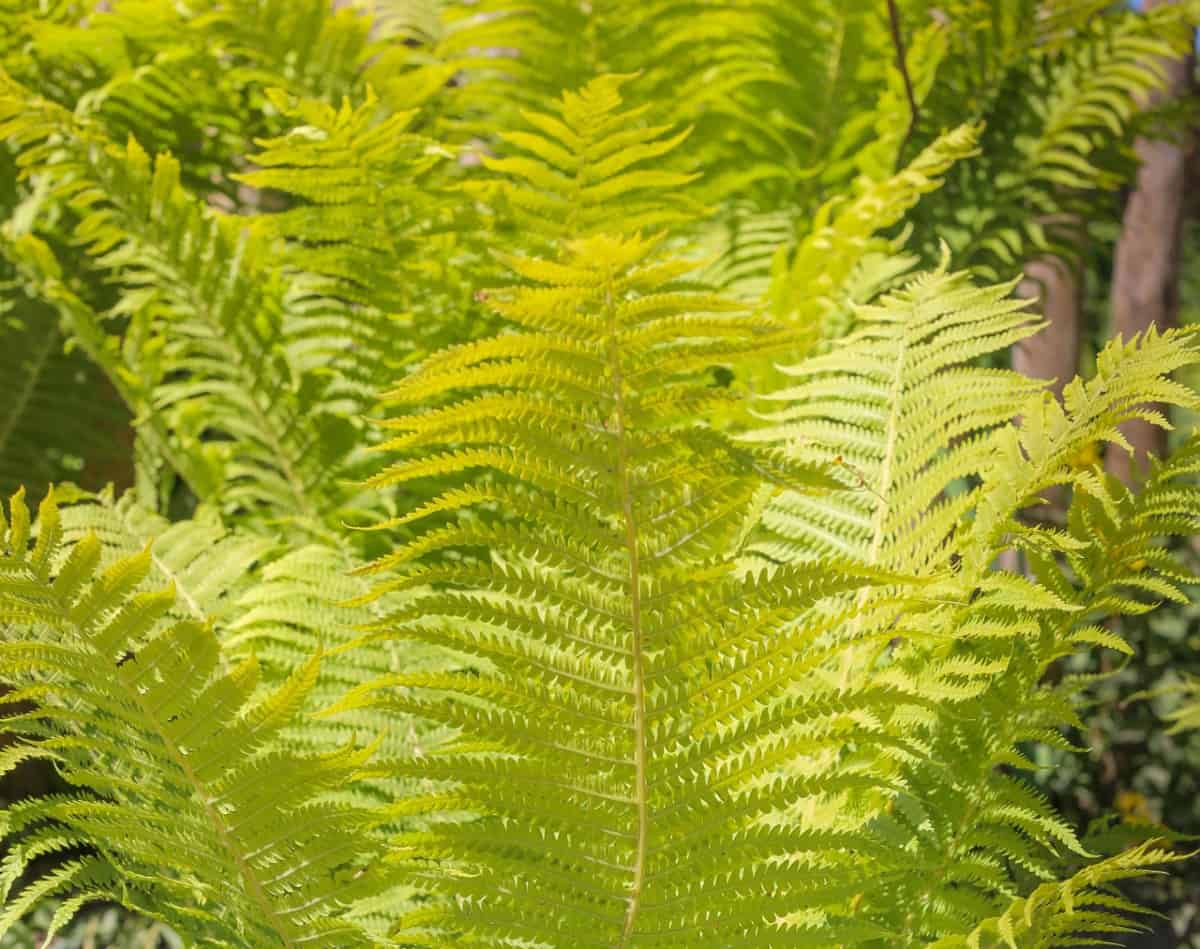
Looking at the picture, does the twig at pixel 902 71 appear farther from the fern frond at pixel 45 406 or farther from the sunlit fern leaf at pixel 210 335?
the fern frond at pixel 45 406

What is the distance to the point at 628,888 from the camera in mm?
573

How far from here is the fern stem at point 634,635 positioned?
19.5 inches

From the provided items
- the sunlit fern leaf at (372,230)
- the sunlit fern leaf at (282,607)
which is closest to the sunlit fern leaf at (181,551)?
the sunlit fern leaf at (282,607)

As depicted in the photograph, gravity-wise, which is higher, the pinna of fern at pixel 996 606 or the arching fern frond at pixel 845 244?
the arching fern frond at pixel 845 244

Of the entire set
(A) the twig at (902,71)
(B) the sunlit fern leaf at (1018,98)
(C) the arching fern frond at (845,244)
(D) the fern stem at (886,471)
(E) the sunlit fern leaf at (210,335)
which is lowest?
(D) the fern stem at (886,471)

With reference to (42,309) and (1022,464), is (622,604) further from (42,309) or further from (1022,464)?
(42,309)

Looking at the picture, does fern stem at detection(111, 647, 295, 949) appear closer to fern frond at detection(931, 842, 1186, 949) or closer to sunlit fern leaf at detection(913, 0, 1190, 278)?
fern frond at detection(931, 842, 1186, 949)

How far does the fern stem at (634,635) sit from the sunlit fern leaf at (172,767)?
0.14 meters

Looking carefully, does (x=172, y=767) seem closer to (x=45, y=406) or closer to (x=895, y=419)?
(x=895, y=419)

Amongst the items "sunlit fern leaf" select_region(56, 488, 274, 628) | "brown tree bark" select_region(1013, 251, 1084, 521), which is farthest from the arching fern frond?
"brown tree bark" select_region(1013, 251, 1084, 521)

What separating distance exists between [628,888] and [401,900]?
7.8 inches

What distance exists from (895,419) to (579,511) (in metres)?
0.33

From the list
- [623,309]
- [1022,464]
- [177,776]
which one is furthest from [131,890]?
[1022,464]

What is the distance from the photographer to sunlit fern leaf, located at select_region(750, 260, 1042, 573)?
726mm
